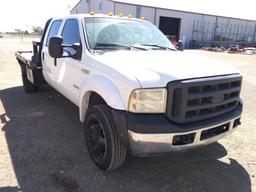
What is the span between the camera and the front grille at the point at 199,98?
2.83 m

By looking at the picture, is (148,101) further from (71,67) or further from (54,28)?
(54,28)

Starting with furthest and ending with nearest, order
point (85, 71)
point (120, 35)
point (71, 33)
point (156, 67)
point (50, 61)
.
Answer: point (50, 61) → point (71, 33) → point (120, 35) → point (85, 71) → point (156, 67)

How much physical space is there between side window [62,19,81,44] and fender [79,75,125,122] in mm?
907

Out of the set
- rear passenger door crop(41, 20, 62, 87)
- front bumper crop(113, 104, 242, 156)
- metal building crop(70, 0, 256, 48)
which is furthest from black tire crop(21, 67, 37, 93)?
metal building crop(70, 0, 256, 48)

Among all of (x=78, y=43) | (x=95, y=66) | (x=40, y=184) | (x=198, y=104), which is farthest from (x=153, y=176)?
(x=78, y=43)

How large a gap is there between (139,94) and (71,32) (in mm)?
2217

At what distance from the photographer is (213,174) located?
3.54m

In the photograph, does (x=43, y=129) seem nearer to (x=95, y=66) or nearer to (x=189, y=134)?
(x=95, y=66)

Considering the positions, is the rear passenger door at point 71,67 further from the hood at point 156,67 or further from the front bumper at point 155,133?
the front bumper at point 155,133

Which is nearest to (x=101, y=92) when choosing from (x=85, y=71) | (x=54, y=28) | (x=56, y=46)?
(x=85, y=71)

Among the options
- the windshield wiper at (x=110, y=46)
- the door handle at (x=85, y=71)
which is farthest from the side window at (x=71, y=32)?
the door handle at (x=85, y=71)

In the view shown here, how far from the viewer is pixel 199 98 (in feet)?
9.69

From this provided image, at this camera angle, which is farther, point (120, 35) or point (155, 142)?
point (120, 35)

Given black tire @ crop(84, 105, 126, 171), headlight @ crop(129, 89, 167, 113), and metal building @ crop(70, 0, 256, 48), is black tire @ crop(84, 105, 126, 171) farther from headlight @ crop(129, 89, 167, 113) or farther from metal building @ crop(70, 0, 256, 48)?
metal building @ crop(70, 0, 256, 48)
